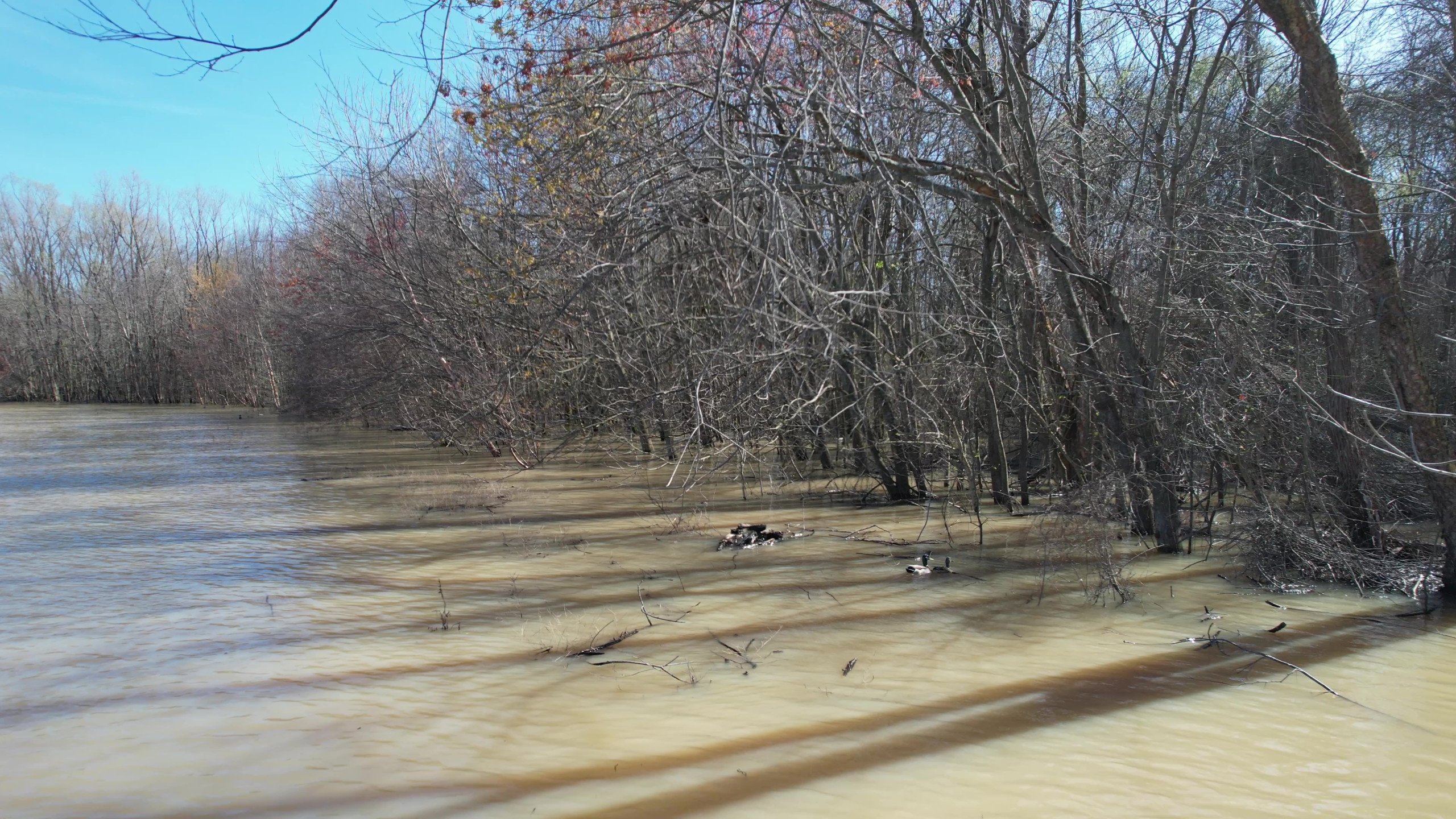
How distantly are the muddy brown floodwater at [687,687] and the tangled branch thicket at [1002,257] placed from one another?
4.08 ft

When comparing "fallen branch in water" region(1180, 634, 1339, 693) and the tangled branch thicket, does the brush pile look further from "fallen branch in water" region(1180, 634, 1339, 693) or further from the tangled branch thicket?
"fallen branch in water" region(1180, 634, 1339, 693)

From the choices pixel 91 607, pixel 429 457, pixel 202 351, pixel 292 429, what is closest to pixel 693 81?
pixel 91 607

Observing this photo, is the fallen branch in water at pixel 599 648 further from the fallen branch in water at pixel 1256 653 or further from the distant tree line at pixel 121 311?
the distant tree line at pixel 121 311

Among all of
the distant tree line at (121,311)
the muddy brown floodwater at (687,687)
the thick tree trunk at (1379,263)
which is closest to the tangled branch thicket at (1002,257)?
the thick tree trunk at (1379,263)

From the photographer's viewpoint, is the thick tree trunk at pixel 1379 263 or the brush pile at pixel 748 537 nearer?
the thick tree trunk at pixel 1379 263

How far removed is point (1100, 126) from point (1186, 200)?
135cm

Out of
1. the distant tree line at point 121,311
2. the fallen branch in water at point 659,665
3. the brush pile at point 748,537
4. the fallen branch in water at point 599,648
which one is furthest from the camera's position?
the distant tree line at point 121,311

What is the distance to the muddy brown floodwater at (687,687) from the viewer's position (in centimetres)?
435

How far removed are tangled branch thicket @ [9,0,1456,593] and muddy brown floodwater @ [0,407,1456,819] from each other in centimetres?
124

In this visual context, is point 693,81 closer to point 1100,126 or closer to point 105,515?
point 1100,126

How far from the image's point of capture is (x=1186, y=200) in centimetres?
932

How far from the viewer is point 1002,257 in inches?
402

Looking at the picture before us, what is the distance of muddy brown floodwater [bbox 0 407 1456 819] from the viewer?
14.3ft

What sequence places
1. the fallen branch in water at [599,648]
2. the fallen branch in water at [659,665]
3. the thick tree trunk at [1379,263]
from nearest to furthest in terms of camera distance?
1. the fallen branch in water at [659,665]
2. the fallen branch in water at [599,648]
3. the thick tree trunk at [1379,263]
